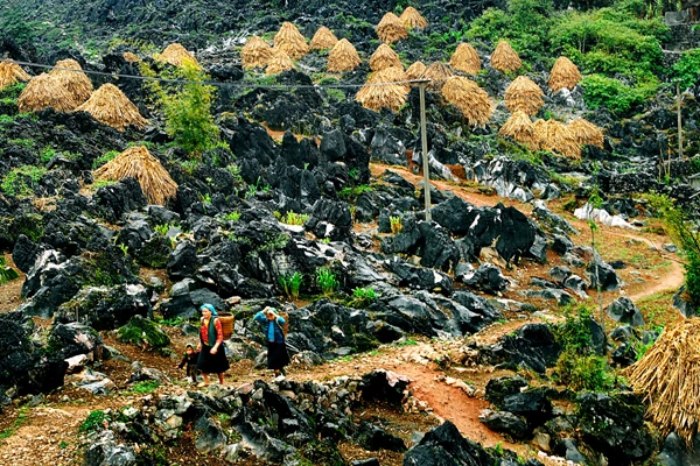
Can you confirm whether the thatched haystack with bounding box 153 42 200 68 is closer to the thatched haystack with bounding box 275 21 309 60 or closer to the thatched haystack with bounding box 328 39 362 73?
the thatched haystack with bounding box 275 21 309 60

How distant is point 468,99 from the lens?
81.5ft

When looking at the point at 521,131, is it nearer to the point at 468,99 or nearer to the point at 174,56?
the point at 468,99

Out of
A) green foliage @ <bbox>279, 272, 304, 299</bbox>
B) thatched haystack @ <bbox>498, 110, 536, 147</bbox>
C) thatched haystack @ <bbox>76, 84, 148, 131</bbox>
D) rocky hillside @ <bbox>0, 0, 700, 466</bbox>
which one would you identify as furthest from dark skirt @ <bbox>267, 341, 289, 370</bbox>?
thatched haystack @ <bbox>498, 110, 536, 147</bbox>

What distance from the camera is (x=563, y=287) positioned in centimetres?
1452

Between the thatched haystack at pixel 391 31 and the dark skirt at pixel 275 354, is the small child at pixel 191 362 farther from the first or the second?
the thatched haystack at pixel 391 31

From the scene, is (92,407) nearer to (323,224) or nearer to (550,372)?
(550,372)

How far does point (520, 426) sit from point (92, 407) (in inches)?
179

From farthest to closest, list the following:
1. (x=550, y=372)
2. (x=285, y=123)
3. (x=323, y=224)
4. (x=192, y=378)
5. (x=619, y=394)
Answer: (x=285, y=123), (x=323, y=224), (x=550, y=372), (x=619, y=394), (x=192, y=378)

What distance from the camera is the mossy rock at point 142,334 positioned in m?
9.18

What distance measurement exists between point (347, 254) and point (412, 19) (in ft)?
72.9

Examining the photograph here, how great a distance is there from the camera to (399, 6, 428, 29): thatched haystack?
33.0 m

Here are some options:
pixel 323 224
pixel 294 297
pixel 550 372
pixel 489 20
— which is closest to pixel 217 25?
pixel 489 20

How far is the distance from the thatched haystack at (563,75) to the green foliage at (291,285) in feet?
62.5

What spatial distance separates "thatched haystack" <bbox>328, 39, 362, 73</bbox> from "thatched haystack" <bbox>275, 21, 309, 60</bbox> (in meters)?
1.72
